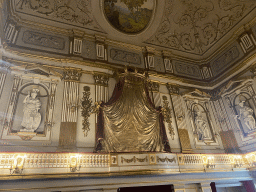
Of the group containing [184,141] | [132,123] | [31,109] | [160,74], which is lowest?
[184,141]

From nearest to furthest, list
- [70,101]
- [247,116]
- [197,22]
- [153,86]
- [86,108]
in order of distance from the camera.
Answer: [70,101] → [86,108] → [247,116] → [153,86] → [197,22]

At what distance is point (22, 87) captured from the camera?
756 centimetres

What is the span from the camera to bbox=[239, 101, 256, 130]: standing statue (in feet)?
30.2

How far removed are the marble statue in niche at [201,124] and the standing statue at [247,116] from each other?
1801mm

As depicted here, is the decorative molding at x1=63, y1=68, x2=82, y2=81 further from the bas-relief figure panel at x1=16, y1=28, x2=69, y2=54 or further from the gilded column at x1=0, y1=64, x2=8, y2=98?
the gilded column at x1=0, y1=64, x2=8, y2=98

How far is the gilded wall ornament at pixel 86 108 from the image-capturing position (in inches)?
302

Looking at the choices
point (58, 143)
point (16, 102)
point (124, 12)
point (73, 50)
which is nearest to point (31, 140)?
point (58, 143)

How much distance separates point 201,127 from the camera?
10.2 meters

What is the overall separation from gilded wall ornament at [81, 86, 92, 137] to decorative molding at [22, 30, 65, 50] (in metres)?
2.68

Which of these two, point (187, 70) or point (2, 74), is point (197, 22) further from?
point (2, 74)

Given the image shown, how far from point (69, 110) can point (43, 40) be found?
3.83 meters

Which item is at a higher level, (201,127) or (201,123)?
(201,123)

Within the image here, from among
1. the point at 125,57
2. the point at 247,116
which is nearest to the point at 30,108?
the point at 125,57

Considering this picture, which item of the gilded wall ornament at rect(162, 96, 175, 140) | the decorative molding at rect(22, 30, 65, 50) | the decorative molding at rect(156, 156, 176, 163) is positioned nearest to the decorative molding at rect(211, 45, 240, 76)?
the gilded wall ornament at rect(162, 96, 175, 140)
